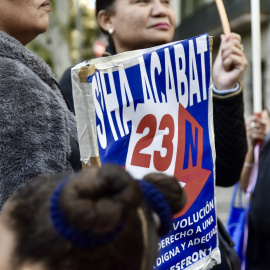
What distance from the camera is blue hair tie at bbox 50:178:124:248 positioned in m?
0.84

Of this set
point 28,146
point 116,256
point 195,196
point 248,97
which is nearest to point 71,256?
point 116,256

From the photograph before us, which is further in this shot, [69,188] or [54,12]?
[54,12]

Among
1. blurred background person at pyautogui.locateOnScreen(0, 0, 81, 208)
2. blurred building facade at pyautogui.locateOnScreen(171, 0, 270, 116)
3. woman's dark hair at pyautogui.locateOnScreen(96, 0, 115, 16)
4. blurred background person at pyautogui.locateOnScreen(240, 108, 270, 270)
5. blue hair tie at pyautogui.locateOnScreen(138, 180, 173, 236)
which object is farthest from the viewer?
blurred building facade at pyautogui.locateOnScreen(171, 0, 270, 116)

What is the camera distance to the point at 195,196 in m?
1.70

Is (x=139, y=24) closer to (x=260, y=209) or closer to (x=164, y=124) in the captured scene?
(x=164, y=124)

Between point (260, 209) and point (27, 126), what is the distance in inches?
87.0

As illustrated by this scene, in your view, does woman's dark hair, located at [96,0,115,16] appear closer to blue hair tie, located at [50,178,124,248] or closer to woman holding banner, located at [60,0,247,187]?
woman holding banner, located at [60,0,247,187]

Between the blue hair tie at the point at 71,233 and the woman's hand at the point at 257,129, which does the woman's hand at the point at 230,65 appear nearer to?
the woman's hand at the point at 257,129

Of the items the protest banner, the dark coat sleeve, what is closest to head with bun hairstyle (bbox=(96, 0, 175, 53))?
the dark coat sleeve

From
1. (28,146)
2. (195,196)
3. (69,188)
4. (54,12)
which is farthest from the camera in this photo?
(54,12)

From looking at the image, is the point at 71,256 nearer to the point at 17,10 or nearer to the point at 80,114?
the point at 80,114

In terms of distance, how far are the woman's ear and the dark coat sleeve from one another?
62cm

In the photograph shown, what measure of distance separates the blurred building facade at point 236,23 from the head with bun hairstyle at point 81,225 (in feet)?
41.3

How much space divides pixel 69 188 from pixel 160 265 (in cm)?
82
